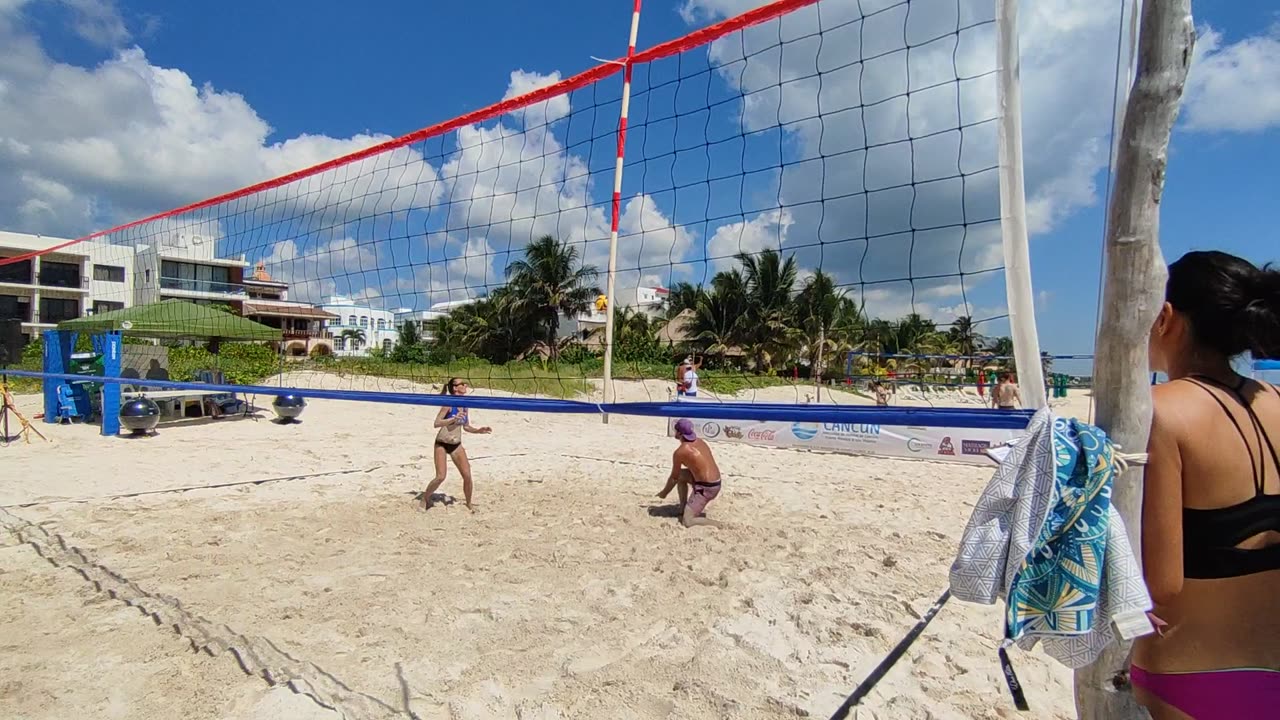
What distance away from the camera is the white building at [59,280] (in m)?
28.1

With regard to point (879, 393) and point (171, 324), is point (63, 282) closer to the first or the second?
point (171, 324)

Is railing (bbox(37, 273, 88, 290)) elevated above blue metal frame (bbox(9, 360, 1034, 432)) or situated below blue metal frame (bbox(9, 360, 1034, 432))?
above

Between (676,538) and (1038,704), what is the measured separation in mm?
2319

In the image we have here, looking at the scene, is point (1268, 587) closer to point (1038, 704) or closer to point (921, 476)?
point (1038, 704)

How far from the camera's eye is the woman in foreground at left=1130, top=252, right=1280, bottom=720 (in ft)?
3.21

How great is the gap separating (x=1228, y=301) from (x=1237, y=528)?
338mm

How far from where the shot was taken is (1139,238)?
38.6 inches

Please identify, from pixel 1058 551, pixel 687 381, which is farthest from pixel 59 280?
pixel 1058 551

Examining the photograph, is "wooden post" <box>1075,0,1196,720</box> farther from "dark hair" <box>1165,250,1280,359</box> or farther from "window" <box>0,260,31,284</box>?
"window" <box>0,260,31,284</box>

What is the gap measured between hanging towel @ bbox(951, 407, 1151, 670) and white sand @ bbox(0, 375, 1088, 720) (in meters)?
1.66

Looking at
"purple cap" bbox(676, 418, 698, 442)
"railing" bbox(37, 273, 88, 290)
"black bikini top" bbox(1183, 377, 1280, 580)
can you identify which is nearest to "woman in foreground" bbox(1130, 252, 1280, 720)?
"black bikini top" bbox(1183, 377, 1280, 580)

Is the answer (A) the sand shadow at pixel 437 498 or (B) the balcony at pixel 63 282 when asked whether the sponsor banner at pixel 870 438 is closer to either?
(A) the sand shadow at pixel 437 498

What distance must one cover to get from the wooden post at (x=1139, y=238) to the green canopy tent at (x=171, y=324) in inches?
361

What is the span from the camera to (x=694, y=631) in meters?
3.02
